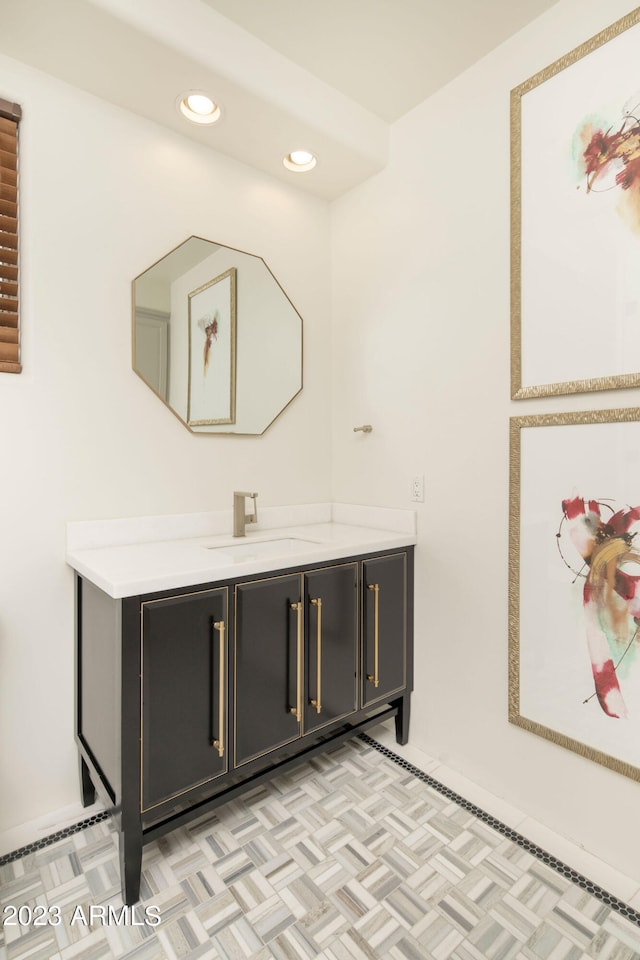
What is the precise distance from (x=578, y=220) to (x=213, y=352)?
1359 mm

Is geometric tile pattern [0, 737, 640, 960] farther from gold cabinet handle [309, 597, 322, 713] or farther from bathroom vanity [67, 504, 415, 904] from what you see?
gold cabinet handle [309, 597, 322, 713]

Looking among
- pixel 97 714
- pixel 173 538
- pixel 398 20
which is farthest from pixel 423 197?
pixel 97 714

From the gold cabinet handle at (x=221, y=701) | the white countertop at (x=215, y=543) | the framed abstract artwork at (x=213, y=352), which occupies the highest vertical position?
the framed abstract artwork at (x=213, y=352)

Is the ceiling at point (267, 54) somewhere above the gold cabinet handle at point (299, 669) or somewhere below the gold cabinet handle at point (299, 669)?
above

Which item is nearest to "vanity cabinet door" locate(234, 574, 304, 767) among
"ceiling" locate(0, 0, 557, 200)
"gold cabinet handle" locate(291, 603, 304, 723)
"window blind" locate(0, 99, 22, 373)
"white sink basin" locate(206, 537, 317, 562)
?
"gold cabinet handle" locate(291, 603, 304, 723)

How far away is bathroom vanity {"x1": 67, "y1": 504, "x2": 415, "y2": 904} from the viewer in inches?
52.2

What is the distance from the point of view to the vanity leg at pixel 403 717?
2035 millimetres

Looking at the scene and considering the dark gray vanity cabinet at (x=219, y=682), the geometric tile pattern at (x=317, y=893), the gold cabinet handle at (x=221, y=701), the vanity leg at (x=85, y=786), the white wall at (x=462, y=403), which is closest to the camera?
the geometric tile pattern at (x=317, y=893)

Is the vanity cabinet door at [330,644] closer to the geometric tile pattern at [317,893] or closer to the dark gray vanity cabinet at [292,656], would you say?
the dark gray vanity cabinet at [292,656]

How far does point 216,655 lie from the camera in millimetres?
1453

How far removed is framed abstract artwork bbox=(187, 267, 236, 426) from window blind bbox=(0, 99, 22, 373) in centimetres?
61

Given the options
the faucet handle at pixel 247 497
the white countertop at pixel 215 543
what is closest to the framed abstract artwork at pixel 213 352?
the faucet handle at pixel 247 497

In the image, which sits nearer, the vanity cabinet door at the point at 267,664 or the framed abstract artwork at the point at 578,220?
the framed abstract artwork at the point at 578,220

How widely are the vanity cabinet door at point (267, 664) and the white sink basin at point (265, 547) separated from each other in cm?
17
